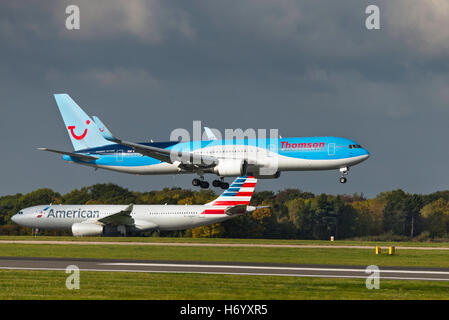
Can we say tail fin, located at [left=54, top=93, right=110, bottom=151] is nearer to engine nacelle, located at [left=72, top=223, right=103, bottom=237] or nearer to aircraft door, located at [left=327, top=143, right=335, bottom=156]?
engine nacelle, located at [left=72, top=223, right=103, bottom=237]

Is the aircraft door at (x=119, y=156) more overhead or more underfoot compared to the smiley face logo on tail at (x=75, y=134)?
more underfoot

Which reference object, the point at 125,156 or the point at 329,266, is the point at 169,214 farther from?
the point at 329,266

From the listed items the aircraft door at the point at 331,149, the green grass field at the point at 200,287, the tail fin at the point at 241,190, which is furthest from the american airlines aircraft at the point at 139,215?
the green grass field at the point at 200,287

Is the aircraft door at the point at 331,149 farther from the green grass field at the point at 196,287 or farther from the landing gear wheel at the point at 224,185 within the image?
the green grass field at the point at 196,287

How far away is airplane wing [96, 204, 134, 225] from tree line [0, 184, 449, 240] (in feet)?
40.3

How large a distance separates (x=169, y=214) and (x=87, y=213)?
1179 cm

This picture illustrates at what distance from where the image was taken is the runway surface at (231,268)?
1342 inches

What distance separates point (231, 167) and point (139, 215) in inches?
1023

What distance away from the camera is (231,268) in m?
37.3

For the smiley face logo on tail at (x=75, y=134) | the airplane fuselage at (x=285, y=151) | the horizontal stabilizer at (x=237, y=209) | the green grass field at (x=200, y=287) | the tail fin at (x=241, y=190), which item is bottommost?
the green grass field at (x=200, y=287)

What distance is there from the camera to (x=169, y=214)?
8806cm

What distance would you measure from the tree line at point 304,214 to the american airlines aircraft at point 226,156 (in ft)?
89.2

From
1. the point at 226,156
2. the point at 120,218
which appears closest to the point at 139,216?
the point at 120,218
